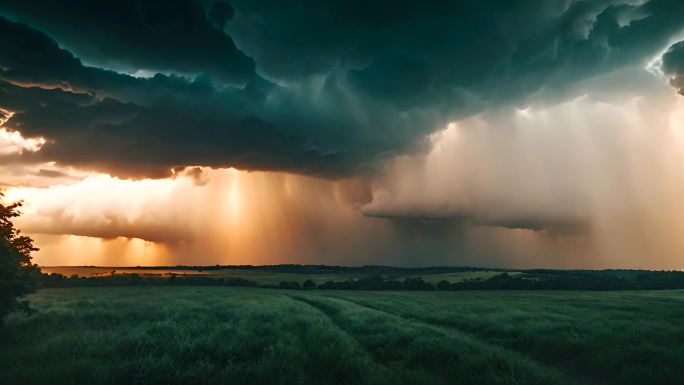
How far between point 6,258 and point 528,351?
68.6 feet

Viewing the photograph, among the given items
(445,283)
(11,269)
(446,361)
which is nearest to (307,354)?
Answer: (446,361)

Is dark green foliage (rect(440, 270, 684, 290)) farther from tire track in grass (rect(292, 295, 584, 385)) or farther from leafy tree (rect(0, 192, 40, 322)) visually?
leafy tree (rect(0, 192, 40, 322))

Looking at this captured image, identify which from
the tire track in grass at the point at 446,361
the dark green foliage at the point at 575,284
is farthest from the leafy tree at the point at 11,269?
the dark green foliage at the point at 575,284

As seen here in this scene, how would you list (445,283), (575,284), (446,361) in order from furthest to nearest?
(445,283), (575,284), (446,361)

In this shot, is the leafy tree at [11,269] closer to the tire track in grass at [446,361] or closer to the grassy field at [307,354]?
the grassy field at [307,354]

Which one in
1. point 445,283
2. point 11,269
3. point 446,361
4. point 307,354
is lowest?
point 445,283

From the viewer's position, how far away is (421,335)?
17031 millimetres

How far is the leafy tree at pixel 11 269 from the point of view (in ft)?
48.6

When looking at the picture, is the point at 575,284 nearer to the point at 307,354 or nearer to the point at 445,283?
the point at 445,283

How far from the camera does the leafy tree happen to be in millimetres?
14812

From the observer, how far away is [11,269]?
48.9 ft

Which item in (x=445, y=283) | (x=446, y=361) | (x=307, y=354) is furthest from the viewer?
(x=445, y=283)

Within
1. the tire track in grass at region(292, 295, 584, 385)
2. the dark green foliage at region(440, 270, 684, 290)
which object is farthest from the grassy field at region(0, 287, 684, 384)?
the dark green foliage at region(440, 270, 684, 290)

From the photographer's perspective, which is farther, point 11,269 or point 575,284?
point 575,284
